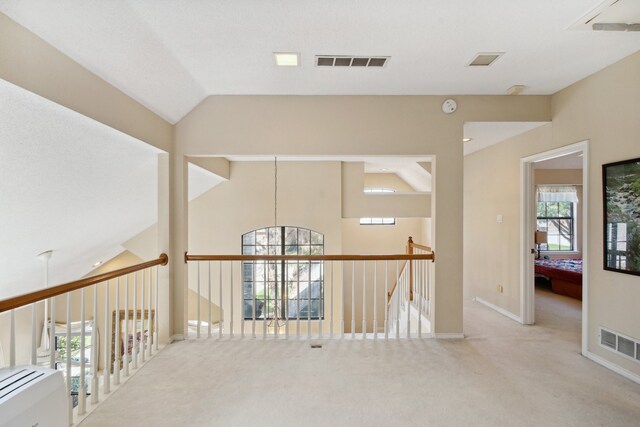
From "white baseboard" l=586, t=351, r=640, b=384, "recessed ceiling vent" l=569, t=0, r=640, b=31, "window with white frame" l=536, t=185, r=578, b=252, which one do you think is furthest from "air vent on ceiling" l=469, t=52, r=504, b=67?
"window with white frame" l=536, t=185, r=578, b=252

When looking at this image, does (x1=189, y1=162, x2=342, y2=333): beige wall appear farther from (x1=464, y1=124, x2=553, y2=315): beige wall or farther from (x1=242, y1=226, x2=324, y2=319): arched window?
(x1=464, y1=124, x2=553, y2=315): beige wall

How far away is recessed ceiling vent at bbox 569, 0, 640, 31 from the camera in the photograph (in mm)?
1895

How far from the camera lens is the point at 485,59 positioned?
257 cm

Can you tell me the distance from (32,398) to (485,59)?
3550mm

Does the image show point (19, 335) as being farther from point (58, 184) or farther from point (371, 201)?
point (371, 201)

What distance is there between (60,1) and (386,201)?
17.6 ft

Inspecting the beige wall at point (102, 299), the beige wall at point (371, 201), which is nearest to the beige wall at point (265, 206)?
the beige wall at point (371, 201)

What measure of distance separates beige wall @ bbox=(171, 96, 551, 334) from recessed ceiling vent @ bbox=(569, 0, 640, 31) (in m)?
1.21

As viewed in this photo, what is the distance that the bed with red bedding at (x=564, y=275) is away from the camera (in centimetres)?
502

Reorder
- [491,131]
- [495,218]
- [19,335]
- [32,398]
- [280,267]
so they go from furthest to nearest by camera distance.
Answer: [280,267] → [19,335] → [495,218] → [491,131] → [32,398]

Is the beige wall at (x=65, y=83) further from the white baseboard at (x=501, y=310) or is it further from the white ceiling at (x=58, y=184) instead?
the white baseboard at (x=501, y=310)

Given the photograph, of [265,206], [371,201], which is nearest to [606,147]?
[371,201]

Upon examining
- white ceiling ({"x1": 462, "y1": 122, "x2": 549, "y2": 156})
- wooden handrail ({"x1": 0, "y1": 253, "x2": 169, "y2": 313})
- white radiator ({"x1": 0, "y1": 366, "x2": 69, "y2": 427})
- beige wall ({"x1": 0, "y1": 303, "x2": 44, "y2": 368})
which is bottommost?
beige wall ({"x1": 0, "y1": 303, "x2": 44, "y2": 368})

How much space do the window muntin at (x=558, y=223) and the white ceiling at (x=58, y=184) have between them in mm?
8072
